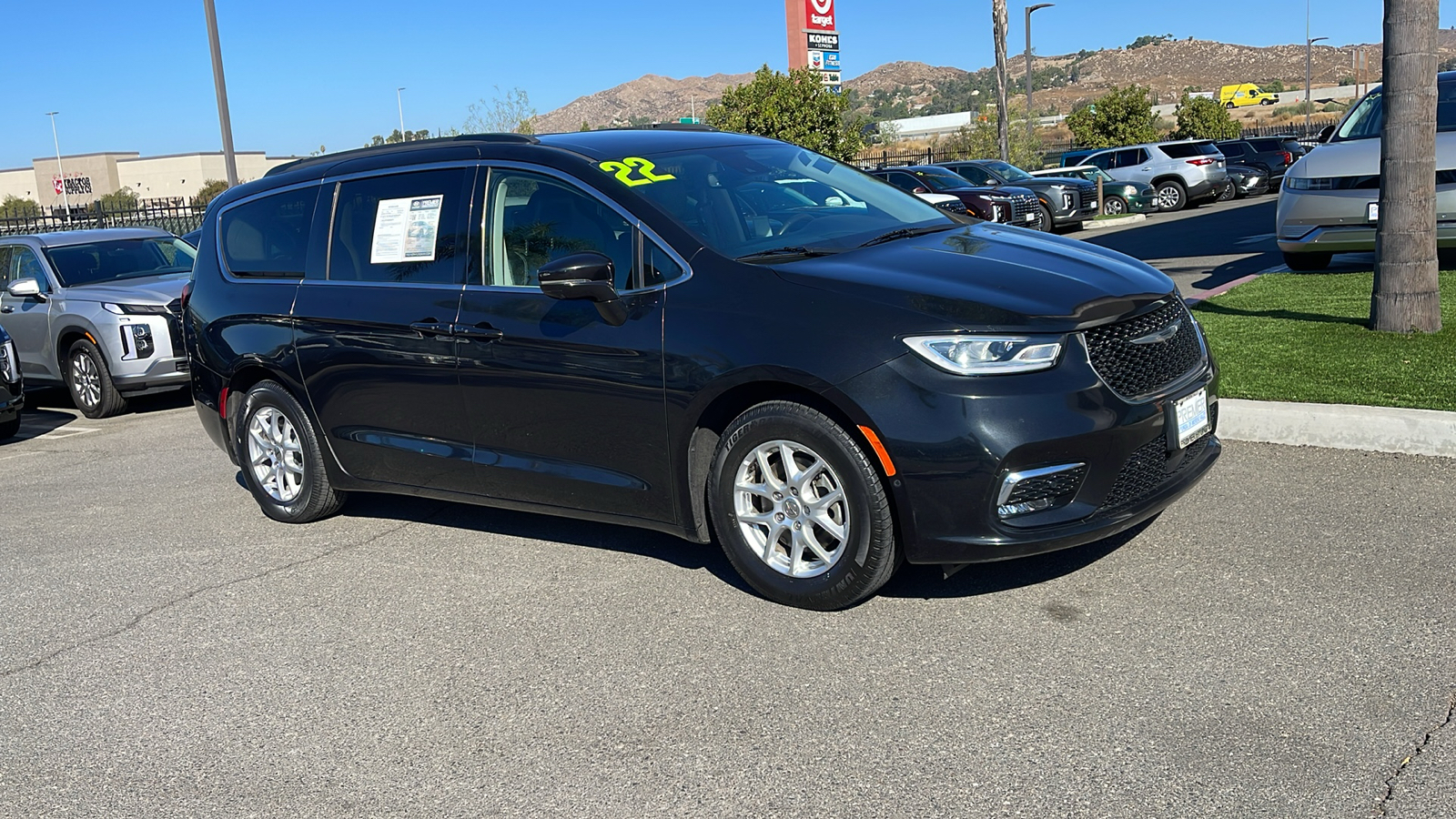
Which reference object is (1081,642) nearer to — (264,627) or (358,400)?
(264,627)

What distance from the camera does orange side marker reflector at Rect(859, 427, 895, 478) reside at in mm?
4336

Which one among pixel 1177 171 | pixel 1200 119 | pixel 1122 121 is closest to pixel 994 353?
pixel 1177 171

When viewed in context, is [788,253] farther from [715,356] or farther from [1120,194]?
[1120,194]

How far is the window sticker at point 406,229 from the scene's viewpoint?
5742 millimetres

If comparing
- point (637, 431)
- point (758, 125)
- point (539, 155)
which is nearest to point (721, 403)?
point (637, 431)

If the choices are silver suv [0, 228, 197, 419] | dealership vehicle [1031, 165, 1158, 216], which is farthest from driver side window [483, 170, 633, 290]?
dealership vehicle [1031, 165, 1158, 216]

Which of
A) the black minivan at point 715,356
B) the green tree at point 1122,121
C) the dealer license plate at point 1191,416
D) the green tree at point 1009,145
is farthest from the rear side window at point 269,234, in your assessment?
the green tree at point 1122,121

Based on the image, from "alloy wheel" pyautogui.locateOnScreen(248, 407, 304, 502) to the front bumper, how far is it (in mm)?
3483

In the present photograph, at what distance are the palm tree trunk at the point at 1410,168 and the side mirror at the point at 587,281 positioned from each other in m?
5.55

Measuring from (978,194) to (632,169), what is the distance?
17548mm

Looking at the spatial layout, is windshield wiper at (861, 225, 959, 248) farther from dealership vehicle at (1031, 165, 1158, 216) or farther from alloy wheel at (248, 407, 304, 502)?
dealership vehicle at (1031, 165, 1158, 216)

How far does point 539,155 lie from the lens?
17.8 feet

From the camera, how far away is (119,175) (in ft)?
320

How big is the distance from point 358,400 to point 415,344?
581 mm
